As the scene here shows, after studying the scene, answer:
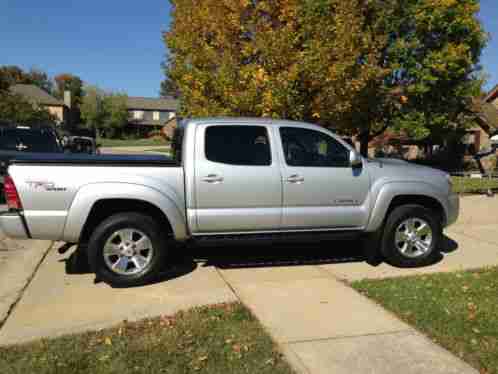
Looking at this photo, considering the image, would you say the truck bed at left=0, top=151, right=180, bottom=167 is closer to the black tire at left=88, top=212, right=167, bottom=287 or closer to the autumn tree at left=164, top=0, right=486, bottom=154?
the black tire at left=88, top=212, right=167, bottom=287

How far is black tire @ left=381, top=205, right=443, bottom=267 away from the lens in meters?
5.92

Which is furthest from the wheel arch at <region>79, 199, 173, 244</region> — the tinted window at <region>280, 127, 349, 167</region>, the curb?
the tinted window at <region>280, 127, 349, 167</region>

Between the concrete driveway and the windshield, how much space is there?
15.1ft

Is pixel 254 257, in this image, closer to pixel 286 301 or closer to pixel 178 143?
pixel 286 301

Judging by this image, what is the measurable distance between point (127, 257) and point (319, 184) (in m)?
2.51

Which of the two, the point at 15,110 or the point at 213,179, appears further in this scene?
the point at 15,110

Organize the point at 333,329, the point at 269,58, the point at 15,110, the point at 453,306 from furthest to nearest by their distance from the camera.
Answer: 1. the point at 15,110
2. the point at 269,58
3. the point at 453,306
4. the point at 333,329

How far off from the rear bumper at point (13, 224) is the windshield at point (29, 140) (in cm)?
603

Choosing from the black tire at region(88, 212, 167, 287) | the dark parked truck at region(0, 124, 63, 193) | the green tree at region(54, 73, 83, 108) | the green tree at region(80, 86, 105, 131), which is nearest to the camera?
the black tire at region(88, 212, 167, 287)

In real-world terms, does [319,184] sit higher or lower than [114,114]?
lower

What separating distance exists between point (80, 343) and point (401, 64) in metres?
18.7

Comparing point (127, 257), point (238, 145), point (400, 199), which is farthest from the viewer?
point (400, 199)

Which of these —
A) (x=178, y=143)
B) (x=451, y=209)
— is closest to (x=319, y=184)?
(x=178, y=143)

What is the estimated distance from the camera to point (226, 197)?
532cm
